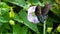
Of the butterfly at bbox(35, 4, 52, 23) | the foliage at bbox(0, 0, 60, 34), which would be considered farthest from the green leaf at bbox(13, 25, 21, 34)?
the butterfly at bbox(35, 4, 52, 23)

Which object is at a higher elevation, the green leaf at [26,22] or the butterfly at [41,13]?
the butterfly at [41,13]

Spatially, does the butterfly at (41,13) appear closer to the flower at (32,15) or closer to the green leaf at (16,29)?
the flower at (32,15)

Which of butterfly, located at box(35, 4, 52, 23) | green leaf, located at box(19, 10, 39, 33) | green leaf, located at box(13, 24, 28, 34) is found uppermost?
butterfly, located at box(35, 4, 52, 23)

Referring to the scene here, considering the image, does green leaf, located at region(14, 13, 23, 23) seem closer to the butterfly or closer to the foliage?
the foliage

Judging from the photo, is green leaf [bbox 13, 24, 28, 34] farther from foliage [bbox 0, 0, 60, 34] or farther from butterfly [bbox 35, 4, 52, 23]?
butterfly [bbox 35, 4, 52, 23]

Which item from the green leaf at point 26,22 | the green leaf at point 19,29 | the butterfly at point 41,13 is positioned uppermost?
the butterfly at point 41,13

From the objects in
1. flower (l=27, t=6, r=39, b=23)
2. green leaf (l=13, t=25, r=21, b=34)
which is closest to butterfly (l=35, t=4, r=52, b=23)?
flower (l=27, t=6, r=39, b=23)

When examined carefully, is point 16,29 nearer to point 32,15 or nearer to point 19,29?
point 19,29

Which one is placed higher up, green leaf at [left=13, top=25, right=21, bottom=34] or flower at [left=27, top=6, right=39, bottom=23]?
flower at [left=27, top=6, right=39, bottom=23]

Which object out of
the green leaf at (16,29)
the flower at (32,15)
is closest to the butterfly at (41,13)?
the flower at (32,15)

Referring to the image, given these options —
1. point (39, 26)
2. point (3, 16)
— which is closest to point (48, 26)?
point (39, 26)

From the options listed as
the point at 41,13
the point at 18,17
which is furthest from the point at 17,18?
the point at 41,13
